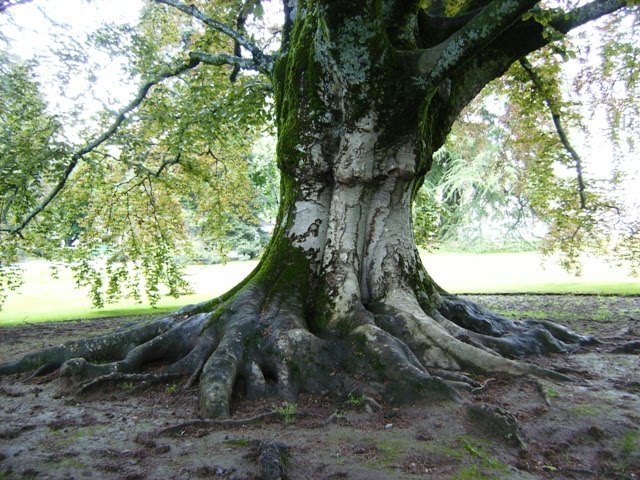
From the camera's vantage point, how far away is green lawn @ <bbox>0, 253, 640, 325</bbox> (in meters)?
14.2

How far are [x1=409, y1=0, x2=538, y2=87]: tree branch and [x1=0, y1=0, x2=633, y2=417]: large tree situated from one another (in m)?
0.01

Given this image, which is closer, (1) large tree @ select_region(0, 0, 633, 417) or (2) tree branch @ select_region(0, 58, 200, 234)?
(1) large tree @ select_region(0, 0, 633, 417)

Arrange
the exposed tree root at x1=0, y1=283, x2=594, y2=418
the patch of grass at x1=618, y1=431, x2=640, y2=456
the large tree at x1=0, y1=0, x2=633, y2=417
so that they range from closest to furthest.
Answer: the patch of grass at x1=618, y1=431, x2=640, y2=456 < the exposed tree root at x1=0, y1=283, x2=594, y2=418 < the large tree at x1=0, y1=0, x2=633, y2=417

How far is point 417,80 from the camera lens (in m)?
5.18

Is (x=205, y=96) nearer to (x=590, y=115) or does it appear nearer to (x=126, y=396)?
(x=126, y=396)

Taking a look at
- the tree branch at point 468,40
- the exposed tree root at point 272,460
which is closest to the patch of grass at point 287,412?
the exposed tree root at point 272,460

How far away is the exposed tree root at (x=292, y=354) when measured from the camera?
4.47 metres

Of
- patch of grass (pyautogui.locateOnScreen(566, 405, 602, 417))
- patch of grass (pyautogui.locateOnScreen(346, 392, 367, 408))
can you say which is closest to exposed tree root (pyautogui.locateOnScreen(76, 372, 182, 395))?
patch of grass (pyautogui.locateOnScreen(346, 392, 367, 408))

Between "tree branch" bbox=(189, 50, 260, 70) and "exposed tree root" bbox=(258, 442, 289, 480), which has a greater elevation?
"tree branch" bbox=(189, 50, 260, 70)

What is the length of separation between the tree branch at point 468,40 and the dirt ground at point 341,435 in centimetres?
324

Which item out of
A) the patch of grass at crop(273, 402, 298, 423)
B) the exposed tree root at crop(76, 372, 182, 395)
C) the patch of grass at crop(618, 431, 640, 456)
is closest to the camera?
the patch of grass at crop(618, 431, 640, 456)

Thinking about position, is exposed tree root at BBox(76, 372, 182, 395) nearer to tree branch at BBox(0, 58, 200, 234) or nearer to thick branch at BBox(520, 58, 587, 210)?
tree branch at BBox(0, 58, 200, 234)

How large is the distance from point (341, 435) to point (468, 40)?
389cm

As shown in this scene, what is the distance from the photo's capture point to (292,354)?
4.80 m
